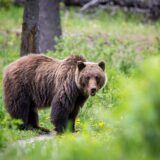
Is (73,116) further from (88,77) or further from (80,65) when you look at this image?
(80,65)

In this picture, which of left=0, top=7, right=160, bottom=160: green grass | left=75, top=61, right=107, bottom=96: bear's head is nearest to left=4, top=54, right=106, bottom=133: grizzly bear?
left=75, top=61, right=107, bottom=96: bear's head

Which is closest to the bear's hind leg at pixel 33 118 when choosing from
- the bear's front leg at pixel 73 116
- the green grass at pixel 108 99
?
the green grass at pixel 108 99

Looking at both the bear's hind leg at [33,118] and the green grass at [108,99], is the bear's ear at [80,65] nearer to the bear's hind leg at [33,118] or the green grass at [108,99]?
the green grass at [108,99]

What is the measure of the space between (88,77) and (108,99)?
2156 mm

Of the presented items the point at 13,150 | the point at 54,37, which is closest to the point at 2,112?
the point at 13,150

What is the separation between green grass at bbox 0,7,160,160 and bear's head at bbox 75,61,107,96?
35 centimetres

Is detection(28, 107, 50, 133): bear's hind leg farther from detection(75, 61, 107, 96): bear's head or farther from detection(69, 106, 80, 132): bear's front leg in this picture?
detection(75, 61, 107, 96): bear's head

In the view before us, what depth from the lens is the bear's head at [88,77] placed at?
968cm

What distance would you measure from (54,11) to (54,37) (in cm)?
77

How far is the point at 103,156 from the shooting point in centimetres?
580

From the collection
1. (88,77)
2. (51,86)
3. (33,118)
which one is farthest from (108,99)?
(88,77)

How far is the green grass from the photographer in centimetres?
527

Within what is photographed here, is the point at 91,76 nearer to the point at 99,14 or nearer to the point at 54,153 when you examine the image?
the point at 54,153

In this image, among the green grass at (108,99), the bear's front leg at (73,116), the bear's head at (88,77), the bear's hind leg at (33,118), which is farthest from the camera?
the bear's hind leg at (33,118)
